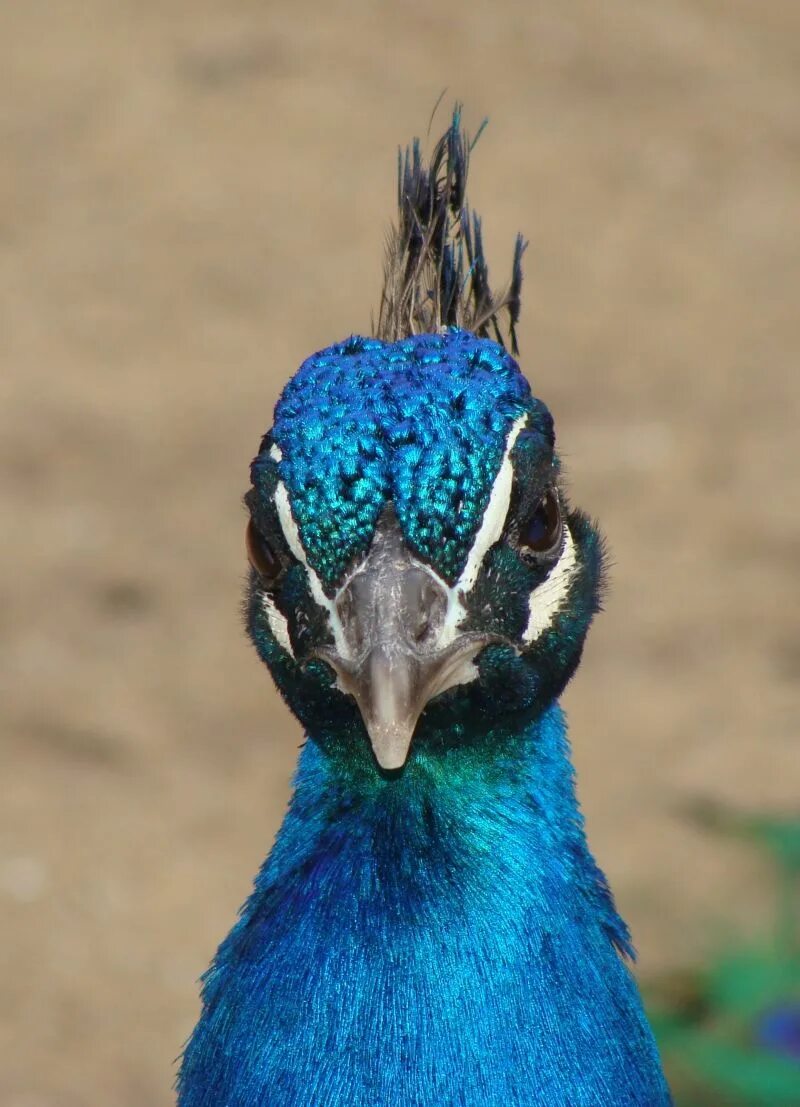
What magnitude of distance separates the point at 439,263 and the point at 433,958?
0.89 m

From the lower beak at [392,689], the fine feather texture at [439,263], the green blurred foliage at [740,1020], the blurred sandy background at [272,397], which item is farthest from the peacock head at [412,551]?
the blurred sandy background at [272,397]

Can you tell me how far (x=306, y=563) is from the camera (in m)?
1.79

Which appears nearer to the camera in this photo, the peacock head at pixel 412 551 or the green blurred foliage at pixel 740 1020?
the peacock head at pixel 412 551

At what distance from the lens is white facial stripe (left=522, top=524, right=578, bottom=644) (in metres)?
1.89

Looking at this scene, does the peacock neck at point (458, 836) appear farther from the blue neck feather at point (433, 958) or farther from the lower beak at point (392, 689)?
the lower beak at point (392, 689)

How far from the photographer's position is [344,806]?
199cm

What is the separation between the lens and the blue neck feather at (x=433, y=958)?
183 cm

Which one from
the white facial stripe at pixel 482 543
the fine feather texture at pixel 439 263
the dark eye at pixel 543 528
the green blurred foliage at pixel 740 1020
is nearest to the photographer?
the white facial stripe at pixel 482 543

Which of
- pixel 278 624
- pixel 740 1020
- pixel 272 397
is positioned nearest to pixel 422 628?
pixel 278 624

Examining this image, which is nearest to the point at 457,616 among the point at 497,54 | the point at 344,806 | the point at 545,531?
the point at 545,531

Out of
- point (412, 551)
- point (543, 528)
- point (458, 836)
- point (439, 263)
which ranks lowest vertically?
point (458, 836)

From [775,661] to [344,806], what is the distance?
245 cm

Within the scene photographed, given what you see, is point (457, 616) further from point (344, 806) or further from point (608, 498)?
point (608, 498)

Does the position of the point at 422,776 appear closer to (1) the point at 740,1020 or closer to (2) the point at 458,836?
(2) the point at 458,836
